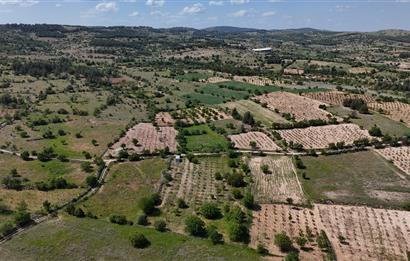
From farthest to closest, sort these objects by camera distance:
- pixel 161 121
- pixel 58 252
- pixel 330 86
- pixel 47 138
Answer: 1. pixel 330 86
2. pixel 161 121
3. pixel 47 138
4. pixel 58 252

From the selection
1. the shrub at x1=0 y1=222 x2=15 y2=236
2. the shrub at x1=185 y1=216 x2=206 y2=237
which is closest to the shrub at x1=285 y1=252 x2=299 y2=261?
the shrub at x1=185 y1=216 x2=206 y2=237

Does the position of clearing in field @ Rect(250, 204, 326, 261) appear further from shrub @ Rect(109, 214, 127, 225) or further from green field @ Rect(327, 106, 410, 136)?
green field @ Rect(327, 106, 410, 136)

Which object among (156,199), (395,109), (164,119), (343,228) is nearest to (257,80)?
(395,109)

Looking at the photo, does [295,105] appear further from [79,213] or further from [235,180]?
[79,213]

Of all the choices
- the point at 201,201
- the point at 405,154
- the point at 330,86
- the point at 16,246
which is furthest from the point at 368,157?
the point at 330,86

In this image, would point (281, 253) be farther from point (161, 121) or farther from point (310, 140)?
point (161, 121)
